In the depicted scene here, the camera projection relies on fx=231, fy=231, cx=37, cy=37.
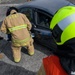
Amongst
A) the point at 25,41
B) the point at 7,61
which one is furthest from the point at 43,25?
the point at 7,61

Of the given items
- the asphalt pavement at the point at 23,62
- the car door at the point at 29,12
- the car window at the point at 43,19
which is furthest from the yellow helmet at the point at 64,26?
the car door at the point at 29,12

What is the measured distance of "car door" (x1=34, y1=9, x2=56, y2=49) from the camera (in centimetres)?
688

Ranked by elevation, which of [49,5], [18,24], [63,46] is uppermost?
[63,46]

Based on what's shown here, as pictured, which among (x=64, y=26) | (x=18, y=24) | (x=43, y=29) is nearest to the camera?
(x=64, y=26)

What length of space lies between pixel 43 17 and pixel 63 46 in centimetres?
483

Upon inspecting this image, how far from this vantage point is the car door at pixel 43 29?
6883 millimetres

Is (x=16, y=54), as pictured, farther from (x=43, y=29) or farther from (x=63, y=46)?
(x=63, y=46)

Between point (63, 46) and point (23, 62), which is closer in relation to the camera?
point (63, 46)

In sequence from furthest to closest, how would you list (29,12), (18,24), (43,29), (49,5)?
(29,12)
(49,5)
(43,29)
(18,24)

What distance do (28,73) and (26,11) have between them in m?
2.24

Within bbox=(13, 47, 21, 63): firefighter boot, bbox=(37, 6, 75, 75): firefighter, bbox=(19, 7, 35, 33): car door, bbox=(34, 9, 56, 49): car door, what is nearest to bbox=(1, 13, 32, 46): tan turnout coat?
bbox=(13, 47, 21, 63): firefighter boot

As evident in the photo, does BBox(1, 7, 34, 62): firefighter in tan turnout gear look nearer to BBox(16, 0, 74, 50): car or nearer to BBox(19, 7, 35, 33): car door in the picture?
BBox(16, 0, 74, 50): car

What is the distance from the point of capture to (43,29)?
694 centimetres

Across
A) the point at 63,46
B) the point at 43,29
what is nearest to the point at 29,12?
the point at 43,29
